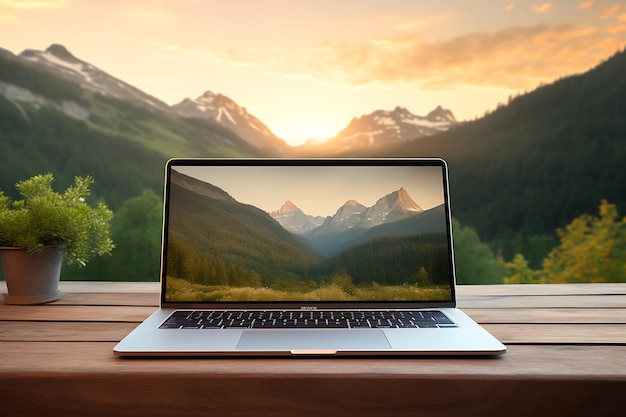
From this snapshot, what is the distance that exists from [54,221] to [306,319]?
0.59 meters

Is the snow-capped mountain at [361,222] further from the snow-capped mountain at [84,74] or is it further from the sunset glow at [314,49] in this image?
the snow-capped mountain at [84,74]

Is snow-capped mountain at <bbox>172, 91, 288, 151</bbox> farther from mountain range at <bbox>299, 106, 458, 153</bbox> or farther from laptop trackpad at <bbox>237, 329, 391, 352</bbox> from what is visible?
laptop trackpad at <bbox>237, 329, 391, 352</bbox>

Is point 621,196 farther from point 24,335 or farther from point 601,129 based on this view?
point 24,335

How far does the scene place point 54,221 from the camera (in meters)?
1.13

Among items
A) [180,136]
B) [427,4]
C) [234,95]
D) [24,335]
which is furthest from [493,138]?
[24,335]

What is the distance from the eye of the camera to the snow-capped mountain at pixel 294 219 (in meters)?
1.09

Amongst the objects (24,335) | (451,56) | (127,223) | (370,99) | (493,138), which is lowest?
(24,335)

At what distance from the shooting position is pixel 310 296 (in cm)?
105

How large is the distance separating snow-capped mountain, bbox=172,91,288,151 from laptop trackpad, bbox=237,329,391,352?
1.81 meters

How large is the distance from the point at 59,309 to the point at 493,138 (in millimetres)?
2157

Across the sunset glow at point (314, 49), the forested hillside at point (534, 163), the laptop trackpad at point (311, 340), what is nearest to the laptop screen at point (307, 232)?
the laptop trackpad at point (311, 340)

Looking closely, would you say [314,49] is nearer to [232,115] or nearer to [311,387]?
[232,115]

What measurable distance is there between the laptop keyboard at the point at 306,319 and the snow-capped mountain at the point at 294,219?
17cm

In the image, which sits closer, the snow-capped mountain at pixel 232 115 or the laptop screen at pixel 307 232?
the laptop screen at pixel 307 232
